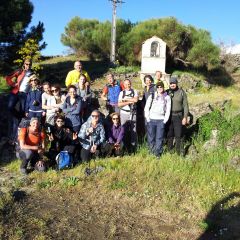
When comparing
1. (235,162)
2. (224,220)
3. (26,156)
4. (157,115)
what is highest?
(157,115)

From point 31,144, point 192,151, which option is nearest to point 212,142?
point 192,151

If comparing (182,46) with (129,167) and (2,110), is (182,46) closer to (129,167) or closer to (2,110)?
(2,110)

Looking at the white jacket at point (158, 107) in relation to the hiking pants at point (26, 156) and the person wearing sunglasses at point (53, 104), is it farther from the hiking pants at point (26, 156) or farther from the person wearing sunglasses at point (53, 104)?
Answer: the hiking pants at point (26, 156)

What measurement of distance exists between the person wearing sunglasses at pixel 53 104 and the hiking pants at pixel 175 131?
226 centimetres

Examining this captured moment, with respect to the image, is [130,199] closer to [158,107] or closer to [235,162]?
[158,107]

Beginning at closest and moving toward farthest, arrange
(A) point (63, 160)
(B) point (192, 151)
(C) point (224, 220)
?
(C) point (224, 220) < (A) point (63, 160) < (B) point (192, 151)

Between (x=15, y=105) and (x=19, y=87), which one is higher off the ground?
(x=19, y=87)

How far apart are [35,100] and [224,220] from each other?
175 inches

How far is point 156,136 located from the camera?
27.2ft

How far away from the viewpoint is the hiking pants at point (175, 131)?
8.38 metres

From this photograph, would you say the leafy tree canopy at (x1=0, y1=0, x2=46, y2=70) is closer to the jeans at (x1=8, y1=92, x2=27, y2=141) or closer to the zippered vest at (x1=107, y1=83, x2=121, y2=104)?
the jeans at (x1=8, y1=92, x2=27, y2=141)

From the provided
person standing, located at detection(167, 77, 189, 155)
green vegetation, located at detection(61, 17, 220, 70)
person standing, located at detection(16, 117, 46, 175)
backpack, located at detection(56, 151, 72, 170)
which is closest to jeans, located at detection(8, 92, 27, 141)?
person standing, located at detection(16, 117, 46, 175)

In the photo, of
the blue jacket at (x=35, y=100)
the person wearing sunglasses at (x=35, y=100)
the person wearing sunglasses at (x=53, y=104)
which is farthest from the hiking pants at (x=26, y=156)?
the blue jacket at (x=35, y=100)

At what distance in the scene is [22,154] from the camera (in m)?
7.45
